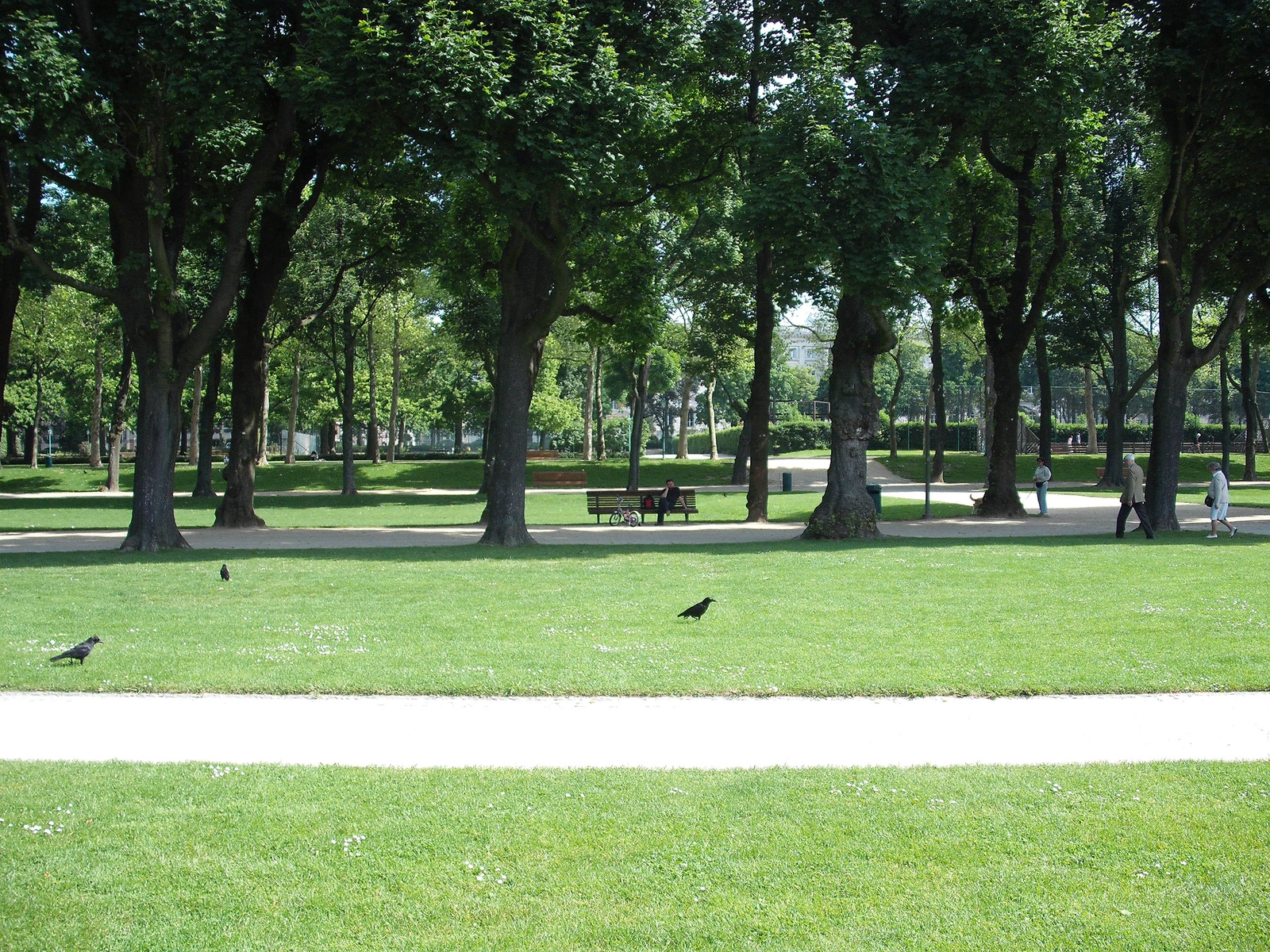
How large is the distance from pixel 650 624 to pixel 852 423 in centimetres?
1004

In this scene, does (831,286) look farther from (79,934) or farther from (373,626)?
(79,934)

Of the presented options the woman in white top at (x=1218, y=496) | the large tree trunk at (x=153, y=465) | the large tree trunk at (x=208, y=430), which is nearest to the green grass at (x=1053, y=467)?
the woman in white top at (x=1218, y=496)

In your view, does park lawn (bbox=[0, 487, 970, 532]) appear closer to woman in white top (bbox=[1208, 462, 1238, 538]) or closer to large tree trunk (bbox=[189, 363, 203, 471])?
large tree trunk (bbox=[189, 363, 203, 471])

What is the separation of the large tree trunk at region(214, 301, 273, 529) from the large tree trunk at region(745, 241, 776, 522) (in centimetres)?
1169

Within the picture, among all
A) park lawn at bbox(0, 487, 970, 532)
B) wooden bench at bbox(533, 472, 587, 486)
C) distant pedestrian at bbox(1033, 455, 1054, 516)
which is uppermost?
distant pedestrian at bbox(1033, 455, 1054, 516)

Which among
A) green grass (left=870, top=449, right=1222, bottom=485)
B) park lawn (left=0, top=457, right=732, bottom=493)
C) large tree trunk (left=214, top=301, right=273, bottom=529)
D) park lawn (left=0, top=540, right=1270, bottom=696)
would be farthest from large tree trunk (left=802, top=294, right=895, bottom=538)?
green grass (left=870, top=449, right=1222, bottom=485)

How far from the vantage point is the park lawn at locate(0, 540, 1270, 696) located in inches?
323

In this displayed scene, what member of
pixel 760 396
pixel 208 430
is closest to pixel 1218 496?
pixel 760 396

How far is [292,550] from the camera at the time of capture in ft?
60.2

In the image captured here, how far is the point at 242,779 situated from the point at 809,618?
652 centimetres

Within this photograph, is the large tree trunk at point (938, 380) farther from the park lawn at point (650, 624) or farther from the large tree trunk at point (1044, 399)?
the park lawn at point (650, 624)

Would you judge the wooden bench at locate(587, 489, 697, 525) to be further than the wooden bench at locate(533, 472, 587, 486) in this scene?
No

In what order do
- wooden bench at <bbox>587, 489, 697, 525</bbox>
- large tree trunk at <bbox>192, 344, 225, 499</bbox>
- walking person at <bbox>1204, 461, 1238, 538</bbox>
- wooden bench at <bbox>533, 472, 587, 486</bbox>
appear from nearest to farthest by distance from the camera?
walking person at <bbox>1204, 461, 1238, 538</bbox> → wooden bench at <bbox>587, 489, 697, 525</bbox> → large tree trunk at <bbox>192, 344, 225, 499</bbox> → wooden bench at <bbox>533, 472, 587, 486</bbox>

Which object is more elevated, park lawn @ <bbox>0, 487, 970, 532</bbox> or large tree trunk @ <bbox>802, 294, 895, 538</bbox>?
large tree trunk @ <bbox>802, 294, 895, 538</bbox>
